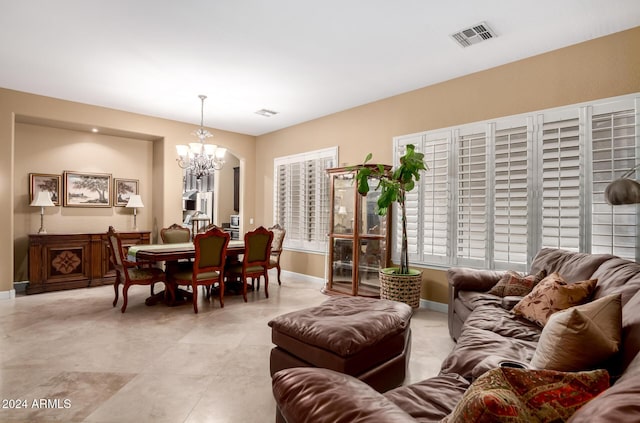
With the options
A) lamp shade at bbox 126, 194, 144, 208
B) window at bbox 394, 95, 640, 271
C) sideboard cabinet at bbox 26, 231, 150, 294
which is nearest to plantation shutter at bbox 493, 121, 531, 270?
window at bbox 394, 95, 640, 271

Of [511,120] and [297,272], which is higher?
[511,120]

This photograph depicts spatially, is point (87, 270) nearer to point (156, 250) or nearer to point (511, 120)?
point (156, 250)

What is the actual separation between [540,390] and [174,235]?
5509mm

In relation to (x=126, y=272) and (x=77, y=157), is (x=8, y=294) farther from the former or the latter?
(x=77, y=157)

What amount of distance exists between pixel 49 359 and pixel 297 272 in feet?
13.4

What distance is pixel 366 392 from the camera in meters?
1.21

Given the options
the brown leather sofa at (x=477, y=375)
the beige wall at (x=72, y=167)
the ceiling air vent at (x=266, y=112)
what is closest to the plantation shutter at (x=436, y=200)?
the brown leather sofa at (x=477, y=375)

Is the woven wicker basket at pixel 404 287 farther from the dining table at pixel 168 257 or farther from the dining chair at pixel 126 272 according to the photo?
the dining chair at pixel 126 272

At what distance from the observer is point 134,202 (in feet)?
19.9

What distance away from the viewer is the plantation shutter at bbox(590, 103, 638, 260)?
308 cm

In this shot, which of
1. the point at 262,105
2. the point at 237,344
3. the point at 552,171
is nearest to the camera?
the point at 237,344

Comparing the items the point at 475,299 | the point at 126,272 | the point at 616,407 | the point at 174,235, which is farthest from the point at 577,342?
the point at 174,235

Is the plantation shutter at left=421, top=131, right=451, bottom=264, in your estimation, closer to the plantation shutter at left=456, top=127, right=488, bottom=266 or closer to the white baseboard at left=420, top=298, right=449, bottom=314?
the plantation shutter at left=456, top=127, right=488, bottom=266

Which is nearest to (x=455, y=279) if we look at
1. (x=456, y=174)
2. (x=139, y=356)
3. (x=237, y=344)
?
(x=456, y=174)
